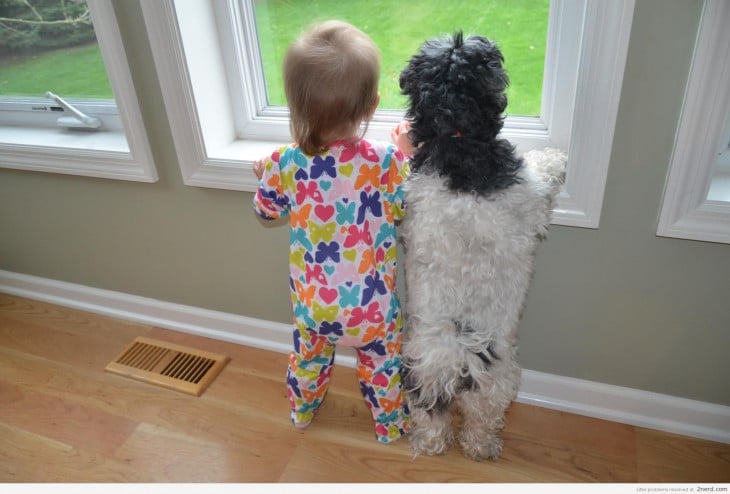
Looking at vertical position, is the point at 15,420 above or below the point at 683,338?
below

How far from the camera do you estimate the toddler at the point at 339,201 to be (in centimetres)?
89

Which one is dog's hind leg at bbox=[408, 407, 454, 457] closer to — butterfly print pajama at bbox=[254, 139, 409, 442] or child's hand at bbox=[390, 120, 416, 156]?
butterfly print pajama at bbox=[254, 139, 409, 442]

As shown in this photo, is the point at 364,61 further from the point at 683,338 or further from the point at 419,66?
the point at 683,338

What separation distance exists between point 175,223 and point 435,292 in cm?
88

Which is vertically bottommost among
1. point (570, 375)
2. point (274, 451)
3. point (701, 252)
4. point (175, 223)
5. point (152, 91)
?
point (274, 451)

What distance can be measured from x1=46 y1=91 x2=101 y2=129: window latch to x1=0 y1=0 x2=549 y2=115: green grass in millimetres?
216

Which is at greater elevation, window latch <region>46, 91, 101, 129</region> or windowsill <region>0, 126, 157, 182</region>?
window latch <region>46, 91, 101, 129</region>

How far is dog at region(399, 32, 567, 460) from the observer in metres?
0.87

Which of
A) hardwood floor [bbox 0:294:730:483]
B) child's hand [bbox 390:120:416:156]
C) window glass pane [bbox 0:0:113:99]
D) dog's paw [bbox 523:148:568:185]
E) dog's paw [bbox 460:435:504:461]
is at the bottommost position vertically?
hardwood floor [bbox 0:294:730:483]

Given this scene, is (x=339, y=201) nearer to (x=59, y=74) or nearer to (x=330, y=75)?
(x=330, y=75)

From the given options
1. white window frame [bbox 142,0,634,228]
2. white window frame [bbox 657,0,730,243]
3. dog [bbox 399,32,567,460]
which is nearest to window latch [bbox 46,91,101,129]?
white window frame [bbox 142,0,634,228]

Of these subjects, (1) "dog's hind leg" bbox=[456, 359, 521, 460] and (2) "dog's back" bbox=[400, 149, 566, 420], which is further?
(1) "dog's hind leg" bbox=[456, 359, 521, 460]

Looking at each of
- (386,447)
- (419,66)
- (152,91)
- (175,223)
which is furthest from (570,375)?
(152,91)

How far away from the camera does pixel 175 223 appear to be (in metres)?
1.54
